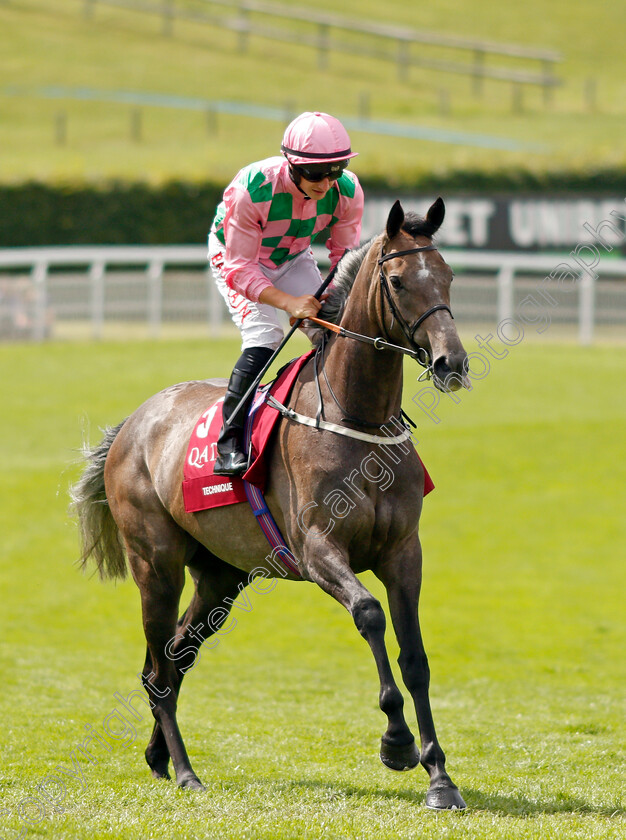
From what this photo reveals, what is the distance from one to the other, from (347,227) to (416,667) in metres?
1.90

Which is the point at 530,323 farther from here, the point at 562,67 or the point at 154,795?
the point at 562,67

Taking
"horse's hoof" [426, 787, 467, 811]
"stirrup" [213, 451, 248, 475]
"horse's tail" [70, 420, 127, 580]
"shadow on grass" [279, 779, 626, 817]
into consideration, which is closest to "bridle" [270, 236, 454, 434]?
"stirrup" [213, 451, 248, 475]

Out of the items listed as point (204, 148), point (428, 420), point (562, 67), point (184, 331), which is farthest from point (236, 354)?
point (562, 67)

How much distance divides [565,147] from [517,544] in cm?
2102

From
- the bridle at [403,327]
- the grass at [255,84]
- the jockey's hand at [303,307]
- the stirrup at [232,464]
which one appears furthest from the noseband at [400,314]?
the grass at [255,84]

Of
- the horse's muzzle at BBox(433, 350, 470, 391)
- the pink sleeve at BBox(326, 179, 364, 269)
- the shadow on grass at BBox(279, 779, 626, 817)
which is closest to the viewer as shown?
the horse's muzzle at BBox(433, 350, 470, 391)

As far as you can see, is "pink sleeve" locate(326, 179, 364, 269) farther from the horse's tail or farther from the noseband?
the horse's tail

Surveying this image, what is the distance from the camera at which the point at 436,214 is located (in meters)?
4.26

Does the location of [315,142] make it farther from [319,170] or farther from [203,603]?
[203,603]

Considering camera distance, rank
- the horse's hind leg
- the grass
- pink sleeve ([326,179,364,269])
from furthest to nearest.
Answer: the grass
the horse's hind leg
pink sleeve ([326,179,364,269])

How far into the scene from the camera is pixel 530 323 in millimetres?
17750

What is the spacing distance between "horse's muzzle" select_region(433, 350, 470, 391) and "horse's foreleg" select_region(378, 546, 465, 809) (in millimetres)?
835

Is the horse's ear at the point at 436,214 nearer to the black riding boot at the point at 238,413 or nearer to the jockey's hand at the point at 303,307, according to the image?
the jockey's hand at the point at 303,307

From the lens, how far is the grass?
30.5m
